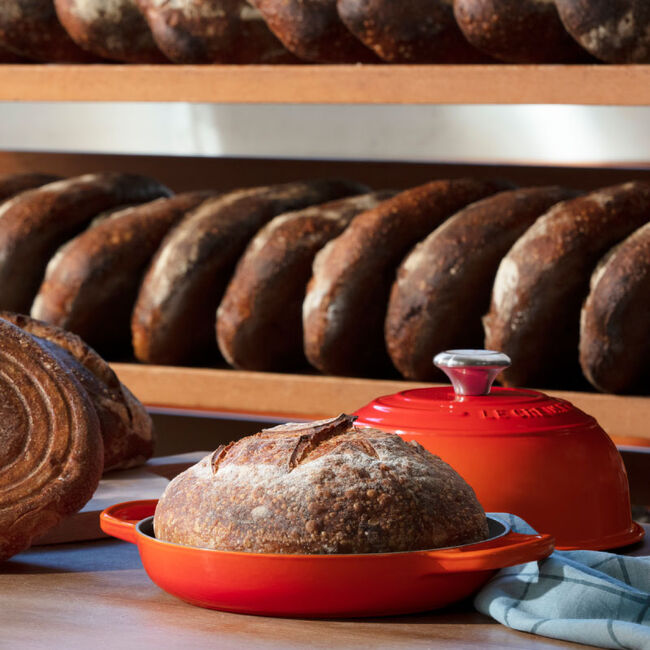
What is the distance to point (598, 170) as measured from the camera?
237 cm

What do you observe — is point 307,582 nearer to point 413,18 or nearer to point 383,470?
point 383,470

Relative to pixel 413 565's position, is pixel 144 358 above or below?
below

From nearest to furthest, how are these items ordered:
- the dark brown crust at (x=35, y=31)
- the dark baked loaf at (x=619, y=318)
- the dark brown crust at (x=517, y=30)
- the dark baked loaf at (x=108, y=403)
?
the dark baked loaf at (x=108, y=403) < the dark baked loaf at (x=619, y=318) < the dark brown crust at (x=517, y=30) < the dark brown crust at (x=35, y=31)

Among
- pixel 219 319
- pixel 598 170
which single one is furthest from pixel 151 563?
pixel 598 170

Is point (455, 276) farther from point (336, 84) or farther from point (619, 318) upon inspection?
point (336, 84)

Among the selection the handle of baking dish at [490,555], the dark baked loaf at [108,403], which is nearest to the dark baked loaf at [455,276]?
the dark baked loaf at [108,403]

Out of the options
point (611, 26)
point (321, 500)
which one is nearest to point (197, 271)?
point (611, 26)

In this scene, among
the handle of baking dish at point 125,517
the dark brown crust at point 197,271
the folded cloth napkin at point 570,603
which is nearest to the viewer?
the folded cloth napkin at point 570,603

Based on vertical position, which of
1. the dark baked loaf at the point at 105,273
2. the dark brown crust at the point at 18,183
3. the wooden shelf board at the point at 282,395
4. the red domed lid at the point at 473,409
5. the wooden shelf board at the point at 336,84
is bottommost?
the wooden shelf board at the point at 282,395

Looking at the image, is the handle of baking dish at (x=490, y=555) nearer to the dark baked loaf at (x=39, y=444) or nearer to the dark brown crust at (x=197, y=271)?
the dark baked loaf at (x=39, y=444)

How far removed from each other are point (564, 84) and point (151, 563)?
4.01 feet

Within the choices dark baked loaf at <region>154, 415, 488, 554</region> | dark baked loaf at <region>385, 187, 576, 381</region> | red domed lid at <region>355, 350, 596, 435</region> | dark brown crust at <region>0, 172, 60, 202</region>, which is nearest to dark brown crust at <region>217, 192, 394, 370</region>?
dark baked loaf at <region>385, 187, 576, 381</region>

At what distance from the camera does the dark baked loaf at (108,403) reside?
4.32 ft

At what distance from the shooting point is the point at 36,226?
2.24m
